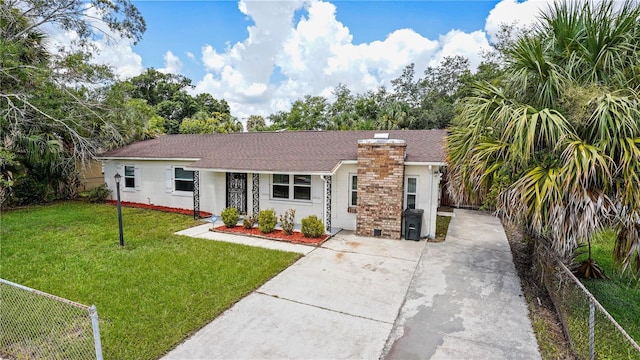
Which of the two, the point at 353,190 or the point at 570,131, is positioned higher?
the point at 570,131

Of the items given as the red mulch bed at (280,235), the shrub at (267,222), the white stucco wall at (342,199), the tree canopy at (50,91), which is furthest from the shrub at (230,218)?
the tree canopy at (50,91)

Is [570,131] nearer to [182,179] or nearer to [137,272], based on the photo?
[137,272]

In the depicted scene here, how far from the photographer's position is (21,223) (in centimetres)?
1094

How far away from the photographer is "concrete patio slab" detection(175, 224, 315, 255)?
8.64 metres

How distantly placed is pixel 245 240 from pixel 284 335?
17.0ft

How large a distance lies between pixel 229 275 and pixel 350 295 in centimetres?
258

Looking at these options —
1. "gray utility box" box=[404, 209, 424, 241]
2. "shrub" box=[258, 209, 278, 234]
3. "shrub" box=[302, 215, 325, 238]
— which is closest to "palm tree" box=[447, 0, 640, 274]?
"gray utility box" box=[404, 209, 424, 241]

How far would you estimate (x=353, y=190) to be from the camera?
35.4ft

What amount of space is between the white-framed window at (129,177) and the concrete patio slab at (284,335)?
495 inches

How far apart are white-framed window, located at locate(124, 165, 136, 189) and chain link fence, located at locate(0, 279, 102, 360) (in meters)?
10.2

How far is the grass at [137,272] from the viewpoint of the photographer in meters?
4.61

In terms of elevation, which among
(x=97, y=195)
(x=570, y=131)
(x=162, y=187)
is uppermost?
(x=570, y=131)

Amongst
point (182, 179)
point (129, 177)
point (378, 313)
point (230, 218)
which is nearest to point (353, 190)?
point (230, 218)

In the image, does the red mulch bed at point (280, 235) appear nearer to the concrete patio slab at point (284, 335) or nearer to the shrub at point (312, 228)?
the shrub at point (312, 228)
